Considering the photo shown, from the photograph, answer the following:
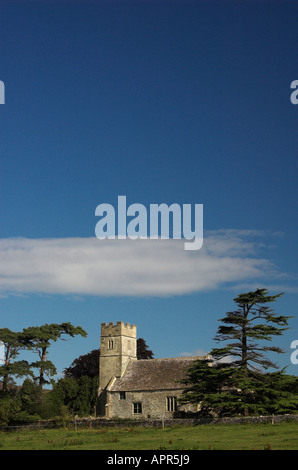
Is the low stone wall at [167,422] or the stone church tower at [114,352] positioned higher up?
the stone church tower at [114,352]

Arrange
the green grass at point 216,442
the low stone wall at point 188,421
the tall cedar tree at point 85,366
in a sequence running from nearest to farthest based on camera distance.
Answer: the green grass at point 216,442 < the low stone wall at point 188,421 < the tall cedar tree at point 85,366

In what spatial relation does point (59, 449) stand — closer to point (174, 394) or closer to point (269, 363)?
point (269, 363)

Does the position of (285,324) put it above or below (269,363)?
above

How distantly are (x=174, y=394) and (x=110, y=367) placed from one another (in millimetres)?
12434

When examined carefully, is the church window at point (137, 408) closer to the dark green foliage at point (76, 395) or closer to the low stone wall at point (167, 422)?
the dark green foliage at point (76, 395)

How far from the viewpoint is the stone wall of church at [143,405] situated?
59.2 meters

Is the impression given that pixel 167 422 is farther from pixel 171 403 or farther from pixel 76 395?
pixel 76 395

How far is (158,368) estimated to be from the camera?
64.2 metres

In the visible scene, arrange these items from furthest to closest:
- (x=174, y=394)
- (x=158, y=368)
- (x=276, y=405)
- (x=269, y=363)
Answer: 1. (x=158, y=368)
2. (x=174, y=394)
3. (x=269, y=363)
4. (x=276, y=405)

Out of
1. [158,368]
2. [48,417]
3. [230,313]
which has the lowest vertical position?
[48,417]

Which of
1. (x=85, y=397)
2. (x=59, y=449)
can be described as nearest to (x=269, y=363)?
(x=59, y=449)

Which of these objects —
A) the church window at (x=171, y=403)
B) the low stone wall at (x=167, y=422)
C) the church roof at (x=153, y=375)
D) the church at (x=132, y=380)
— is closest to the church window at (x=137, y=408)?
the church at (x=132, y=380)
